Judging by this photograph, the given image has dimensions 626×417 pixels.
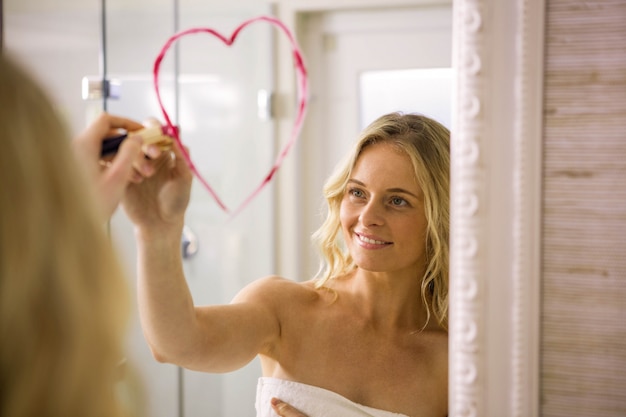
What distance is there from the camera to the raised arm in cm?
63

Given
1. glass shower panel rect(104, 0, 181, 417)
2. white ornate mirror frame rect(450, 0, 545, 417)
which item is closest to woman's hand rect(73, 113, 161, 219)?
white ornate mirror frame rect(450, 0, 545, 417)

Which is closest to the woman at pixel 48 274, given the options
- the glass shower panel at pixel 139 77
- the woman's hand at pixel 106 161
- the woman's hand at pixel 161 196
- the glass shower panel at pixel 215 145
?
the woman's hand at pixel 106 161

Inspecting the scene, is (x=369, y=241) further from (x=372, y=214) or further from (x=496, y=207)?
(x=496, y=207)

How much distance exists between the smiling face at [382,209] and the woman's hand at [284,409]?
17 centimetres

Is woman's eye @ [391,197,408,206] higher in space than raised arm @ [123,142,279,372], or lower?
higher

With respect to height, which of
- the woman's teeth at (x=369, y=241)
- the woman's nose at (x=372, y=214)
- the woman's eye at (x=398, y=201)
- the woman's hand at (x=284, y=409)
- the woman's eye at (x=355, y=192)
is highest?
the woman's eye at (x=355, y=192)

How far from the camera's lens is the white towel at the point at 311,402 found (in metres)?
0.72

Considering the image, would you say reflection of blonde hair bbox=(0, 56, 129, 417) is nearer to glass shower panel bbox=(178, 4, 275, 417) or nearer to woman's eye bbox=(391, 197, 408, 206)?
woman's eye bbox=(391, 197, 408, 206)

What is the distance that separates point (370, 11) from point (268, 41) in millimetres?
241

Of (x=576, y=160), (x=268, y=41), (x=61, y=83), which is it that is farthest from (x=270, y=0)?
(x=576, y=160)

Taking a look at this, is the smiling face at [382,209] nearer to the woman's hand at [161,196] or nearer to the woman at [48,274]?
the woman's hand at [161,196]

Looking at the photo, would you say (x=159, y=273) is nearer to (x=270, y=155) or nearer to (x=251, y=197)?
(x=251, y=197)

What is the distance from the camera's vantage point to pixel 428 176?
0.72 m

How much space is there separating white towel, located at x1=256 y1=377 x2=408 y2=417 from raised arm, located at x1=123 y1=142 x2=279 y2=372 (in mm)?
47
